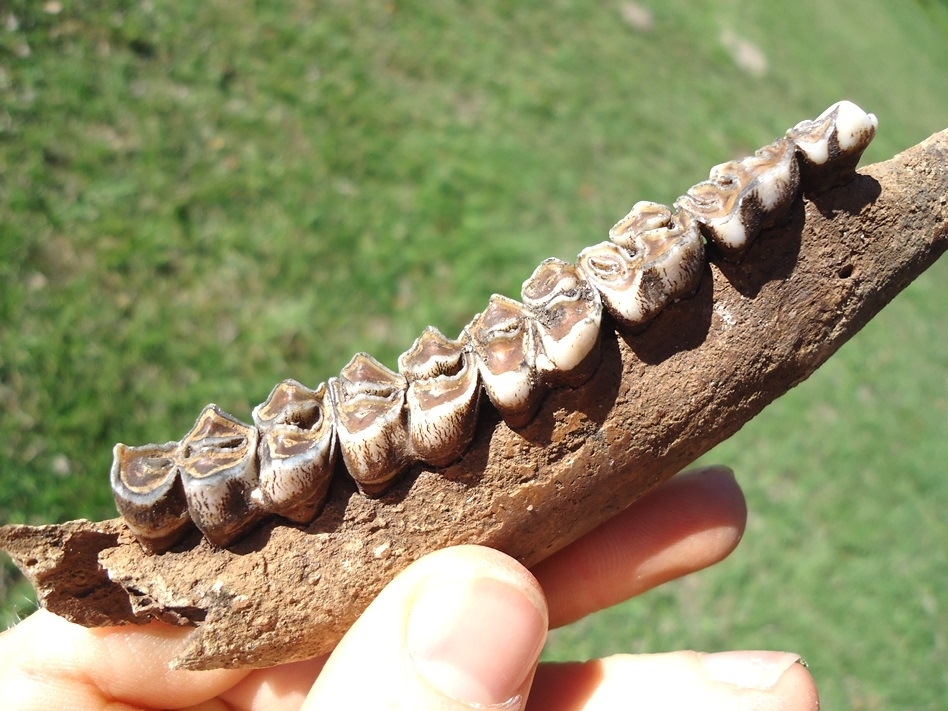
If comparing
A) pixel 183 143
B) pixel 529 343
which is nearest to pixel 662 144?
pixel 183 143

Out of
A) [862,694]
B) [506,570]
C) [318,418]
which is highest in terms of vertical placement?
[318,418]

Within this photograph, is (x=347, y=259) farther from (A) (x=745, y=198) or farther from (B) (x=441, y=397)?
(A) (x=745, y=198)

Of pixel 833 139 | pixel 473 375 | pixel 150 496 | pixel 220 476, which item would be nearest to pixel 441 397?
pixel 473 375

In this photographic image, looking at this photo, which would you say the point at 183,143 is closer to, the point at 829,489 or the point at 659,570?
the point at 659,570

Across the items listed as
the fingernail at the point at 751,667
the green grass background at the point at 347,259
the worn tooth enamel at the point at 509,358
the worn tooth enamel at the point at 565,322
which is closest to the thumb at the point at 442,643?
the worn tooth enamel at the point at 509,358

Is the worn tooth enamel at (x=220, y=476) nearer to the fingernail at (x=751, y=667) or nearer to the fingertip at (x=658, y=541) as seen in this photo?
the fingertip at (x=658, y=541)

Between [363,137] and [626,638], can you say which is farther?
[363,137]

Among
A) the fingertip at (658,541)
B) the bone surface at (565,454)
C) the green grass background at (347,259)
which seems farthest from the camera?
the green grass background at (347,259)
